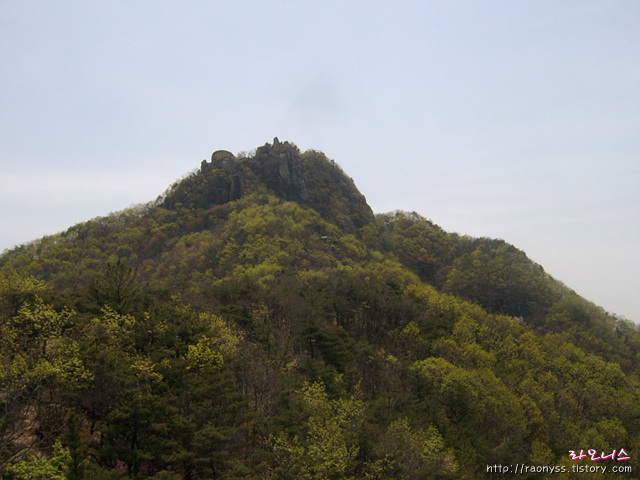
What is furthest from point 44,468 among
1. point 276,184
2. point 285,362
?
point 276,184

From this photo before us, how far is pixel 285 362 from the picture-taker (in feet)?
101

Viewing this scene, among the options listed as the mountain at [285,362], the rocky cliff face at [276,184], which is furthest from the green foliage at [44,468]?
the rocky cliff face at [276,184]

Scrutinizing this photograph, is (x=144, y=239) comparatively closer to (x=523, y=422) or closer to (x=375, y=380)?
(x=375, y=380)

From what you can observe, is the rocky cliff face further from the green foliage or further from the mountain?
the green foliage

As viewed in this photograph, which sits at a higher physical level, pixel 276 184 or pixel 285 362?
pixel 276 184

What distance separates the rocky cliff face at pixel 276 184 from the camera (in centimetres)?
8156

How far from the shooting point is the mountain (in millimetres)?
16250

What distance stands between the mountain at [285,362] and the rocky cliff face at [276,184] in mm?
5252

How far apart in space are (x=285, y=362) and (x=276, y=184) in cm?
5851

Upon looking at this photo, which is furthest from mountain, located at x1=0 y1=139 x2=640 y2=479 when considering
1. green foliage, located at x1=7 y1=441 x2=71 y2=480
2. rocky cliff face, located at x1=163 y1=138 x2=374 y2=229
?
rocky cliff face, located at x1=163 y1=138 x2=374 y2=229

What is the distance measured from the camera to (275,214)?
236 feet

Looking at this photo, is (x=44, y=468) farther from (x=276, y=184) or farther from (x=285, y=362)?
(x=276, y=184)

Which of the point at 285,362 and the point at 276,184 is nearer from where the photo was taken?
the point at 285,362

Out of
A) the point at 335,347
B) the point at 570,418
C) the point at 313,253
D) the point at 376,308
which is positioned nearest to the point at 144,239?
the point at 313,253
